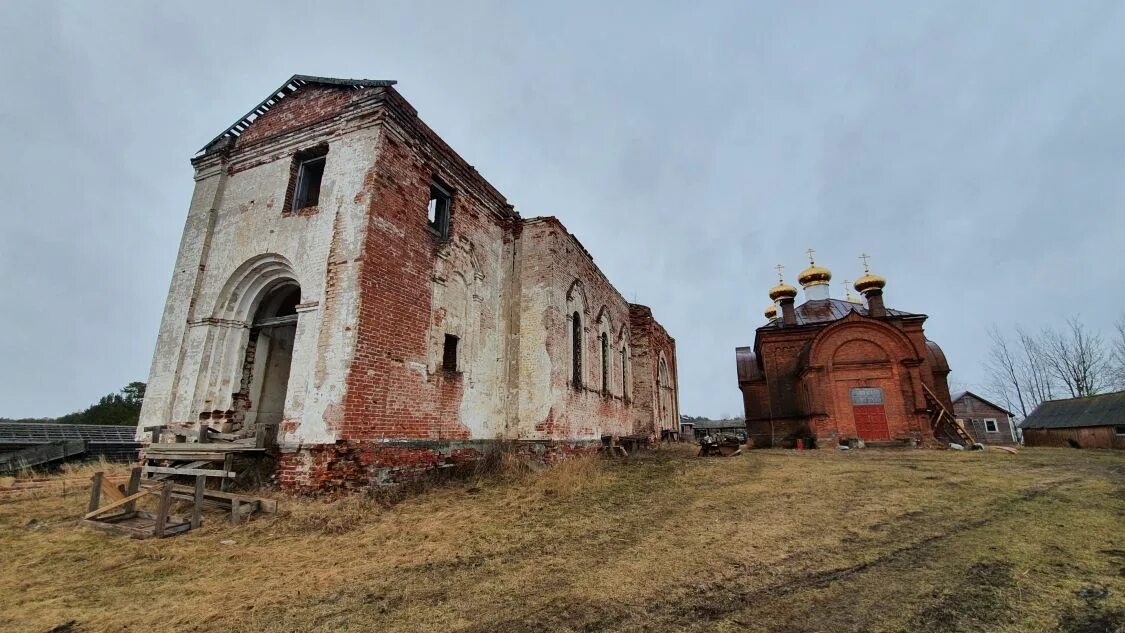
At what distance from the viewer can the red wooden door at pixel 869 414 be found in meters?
20.4

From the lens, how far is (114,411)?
2584 cm

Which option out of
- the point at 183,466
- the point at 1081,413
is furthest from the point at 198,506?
the point at 1081,413

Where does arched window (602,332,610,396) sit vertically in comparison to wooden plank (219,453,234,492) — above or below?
above

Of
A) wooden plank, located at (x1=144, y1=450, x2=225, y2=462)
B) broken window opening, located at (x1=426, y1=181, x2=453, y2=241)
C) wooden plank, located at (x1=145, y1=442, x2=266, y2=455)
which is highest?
broken window opening, located at (x1=426, y1=181, x2=453, y2=241)

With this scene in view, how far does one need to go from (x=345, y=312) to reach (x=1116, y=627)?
29.7 ft

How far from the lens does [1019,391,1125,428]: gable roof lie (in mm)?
22266

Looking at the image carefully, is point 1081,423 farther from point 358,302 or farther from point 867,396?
point 358,302

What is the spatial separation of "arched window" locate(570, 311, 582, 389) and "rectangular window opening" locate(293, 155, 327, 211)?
7077 millimetres

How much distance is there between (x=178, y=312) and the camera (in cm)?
1010

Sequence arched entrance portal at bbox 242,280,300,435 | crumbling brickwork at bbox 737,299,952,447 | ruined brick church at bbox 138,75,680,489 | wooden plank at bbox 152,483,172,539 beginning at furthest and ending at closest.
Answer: crumbling brickwork at bbox 737,299,952,447
arched entrance portal at bbox 242,280,300,435
ruined brick church at bbox 138,75,680,489
wooden plank at bbox 152,483,172,539

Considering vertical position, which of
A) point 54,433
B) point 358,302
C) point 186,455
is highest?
point 358,302

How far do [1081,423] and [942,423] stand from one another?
8.58 m

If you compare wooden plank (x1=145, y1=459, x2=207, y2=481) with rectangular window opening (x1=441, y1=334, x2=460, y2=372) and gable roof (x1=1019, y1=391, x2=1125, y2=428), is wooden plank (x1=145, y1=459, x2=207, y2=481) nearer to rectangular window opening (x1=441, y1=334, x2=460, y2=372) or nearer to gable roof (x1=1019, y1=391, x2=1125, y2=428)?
rectangular window opening (x1=441, y1=334, x2=460, y2=372)

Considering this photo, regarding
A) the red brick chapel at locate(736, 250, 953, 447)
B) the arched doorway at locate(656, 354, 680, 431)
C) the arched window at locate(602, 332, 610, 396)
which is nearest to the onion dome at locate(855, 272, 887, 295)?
the red brick chapel at locate(736, 250, 953, 447)
